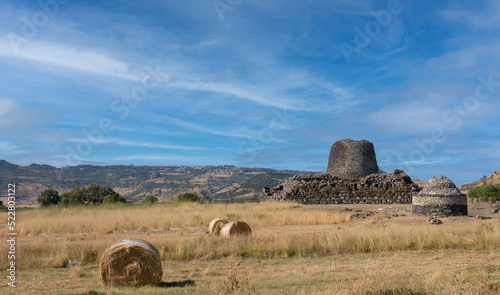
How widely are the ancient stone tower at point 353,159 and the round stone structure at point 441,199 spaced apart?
60.1ft

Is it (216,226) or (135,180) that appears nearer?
(216,226)

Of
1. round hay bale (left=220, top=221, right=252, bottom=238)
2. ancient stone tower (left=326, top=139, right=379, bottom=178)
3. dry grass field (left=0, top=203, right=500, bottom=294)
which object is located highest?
ancient stone tower (left=326, top=139, right=379, bottom=178)

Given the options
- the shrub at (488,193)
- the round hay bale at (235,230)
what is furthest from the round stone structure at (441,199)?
the shrub at (488,193)

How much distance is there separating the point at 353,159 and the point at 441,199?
784 inches

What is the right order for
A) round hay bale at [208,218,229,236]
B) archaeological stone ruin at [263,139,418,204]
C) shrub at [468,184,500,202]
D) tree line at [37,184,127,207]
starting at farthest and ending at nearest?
tree line at [37,184,127,207]
archaeological stone ruin at [263,139,418,204]
shrub at [468,184,500,202]
round hay bale at [208,218,229,236]

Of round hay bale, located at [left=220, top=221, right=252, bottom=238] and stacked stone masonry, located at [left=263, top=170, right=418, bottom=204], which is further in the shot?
stacked stone masonry, located at [left=263, top=170, right=418, bottom=204]

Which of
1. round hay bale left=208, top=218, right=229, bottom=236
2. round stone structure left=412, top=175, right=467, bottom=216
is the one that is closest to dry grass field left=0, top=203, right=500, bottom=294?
round hay bale left=208, top=218, right=229, bottom=236

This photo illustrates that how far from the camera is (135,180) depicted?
116m

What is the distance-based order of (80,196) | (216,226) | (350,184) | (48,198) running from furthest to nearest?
1. (48,198)
2. (80,196)
3. (350,184)
4. (216,226)

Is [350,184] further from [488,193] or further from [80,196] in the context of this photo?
[80,196]

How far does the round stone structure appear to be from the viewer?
2041 cm

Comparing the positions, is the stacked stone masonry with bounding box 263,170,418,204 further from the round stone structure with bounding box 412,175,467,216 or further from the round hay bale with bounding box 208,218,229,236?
the round hay bale with bounding box 208,218,229,236

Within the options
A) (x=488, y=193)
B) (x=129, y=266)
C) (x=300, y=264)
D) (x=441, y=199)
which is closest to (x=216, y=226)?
(x=300, y=264)

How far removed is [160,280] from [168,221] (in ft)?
41.8
